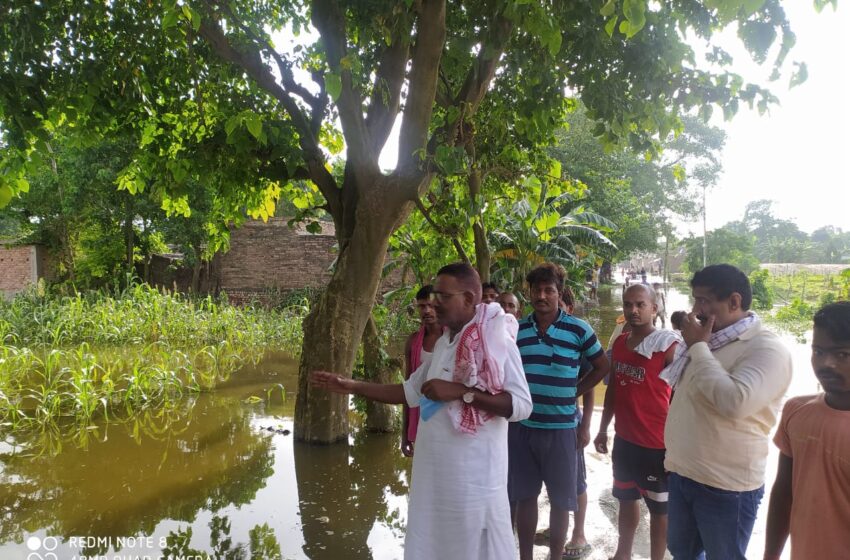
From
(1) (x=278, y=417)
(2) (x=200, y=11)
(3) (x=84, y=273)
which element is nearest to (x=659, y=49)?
(2) (x=200, y=11)

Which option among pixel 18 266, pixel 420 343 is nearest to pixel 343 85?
pixel 420 343

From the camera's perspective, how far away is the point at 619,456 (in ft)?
10.9

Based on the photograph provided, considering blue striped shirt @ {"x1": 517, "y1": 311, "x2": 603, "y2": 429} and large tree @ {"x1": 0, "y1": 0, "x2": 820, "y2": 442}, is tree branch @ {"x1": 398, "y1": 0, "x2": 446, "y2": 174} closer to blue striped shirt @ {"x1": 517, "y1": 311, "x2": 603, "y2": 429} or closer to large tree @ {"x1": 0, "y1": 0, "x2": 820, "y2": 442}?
large tree @ {"x1": 0, "y1": 0, "x2": 820, "y2": 442}

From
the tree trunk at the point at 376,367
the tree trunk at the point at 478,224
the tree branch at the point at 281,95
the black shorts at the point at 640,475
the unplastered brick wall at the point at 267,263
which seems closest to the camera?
the black shorts at the point at 640,475

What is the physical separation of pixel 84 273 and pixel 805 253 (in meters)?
51.0

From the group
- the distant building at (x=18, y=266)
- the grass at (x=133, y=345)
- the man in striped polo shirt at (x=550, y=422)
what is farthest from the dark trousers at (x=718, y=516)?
the distant building at (x=18, y=266)

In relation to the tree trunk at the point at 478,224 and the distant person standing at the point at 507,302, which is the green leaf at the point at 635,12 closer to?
the distant person standing at the point at 507,302

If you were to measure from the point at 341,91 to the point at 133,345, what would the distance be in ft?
25.8

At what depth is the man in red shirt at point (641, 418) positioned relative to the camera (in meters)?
3.20

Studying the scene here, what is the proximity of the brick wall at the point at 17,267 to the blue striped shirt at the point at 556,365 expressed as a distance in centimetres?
1977

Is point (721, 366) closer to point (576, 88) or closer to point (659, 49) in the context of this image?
point (659, 49)

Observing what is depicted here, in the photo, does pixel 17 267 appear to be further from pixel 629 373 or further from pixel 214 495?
pixel 629 373

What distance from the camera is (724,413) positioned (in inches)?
89.2

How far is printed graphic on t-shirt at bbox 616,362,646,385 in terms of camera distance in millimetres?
3322
